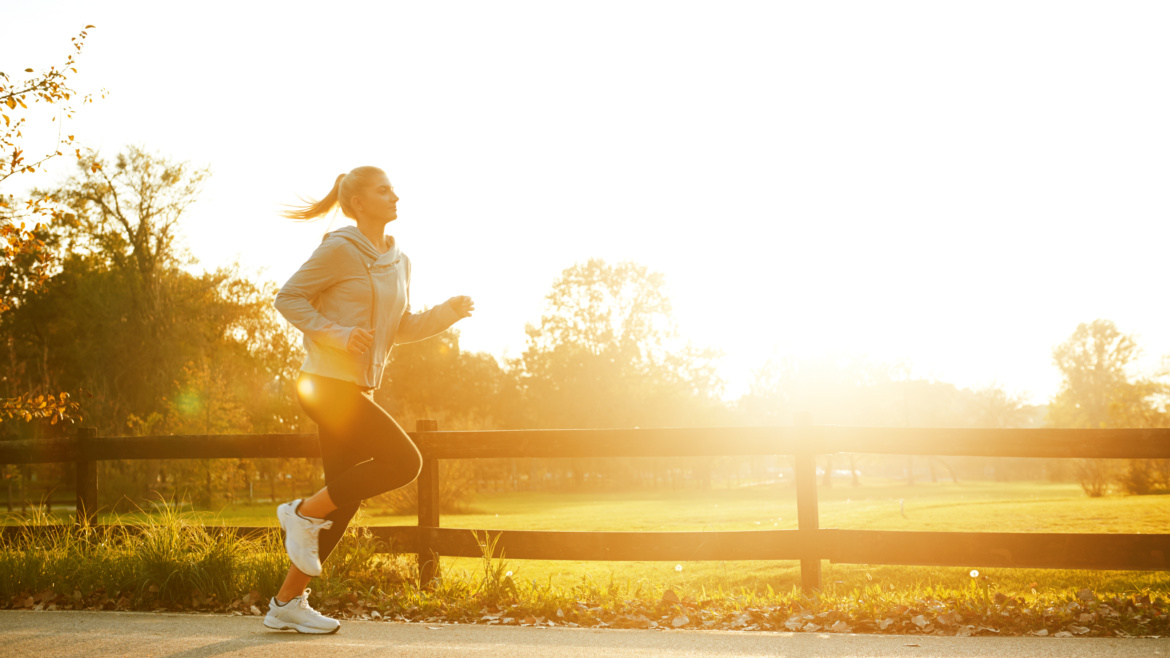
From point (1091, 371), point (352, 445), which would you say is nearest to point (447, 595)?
point (352, 445)

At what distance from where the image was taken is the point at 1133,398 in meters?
28.2

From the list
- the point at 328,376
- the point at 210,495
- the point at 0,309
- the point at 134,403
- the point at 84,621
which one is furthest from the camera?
the point at 134,403

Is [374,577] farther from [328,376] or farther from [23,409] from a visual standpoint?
[23,409]

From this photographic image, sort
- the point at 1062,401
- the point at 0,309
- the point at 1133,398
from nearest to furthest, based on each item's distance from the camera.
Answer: the point at 0,309, the point at 1133,398, the point at 1062,401

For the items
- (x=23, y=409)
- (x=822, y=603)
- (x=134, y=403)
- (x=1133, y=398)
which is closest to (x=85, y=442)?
(x=23, y=409)

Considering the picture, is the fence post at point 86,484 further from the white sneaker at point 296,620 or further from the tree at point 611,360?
the tree at point 611,360

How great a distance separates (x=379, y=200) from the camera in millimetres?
3904

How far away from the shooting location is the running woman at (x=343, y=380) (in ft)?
11.8

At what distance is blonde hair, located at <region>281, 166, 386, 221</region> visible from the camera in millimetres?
3900

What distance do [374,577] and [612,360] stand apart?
139 feet

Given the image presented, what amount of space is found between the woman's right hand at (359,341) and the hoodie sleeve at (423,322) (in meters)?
0.61

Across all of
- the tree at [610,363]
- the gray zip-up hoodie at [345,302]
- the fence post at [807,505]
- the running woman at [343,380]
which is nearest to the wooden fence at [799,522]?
the fence post at [807,505]

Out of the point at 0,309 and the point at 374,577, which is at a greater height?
the point at 0,309

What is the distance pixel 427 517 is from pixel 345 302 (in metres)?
2.17
